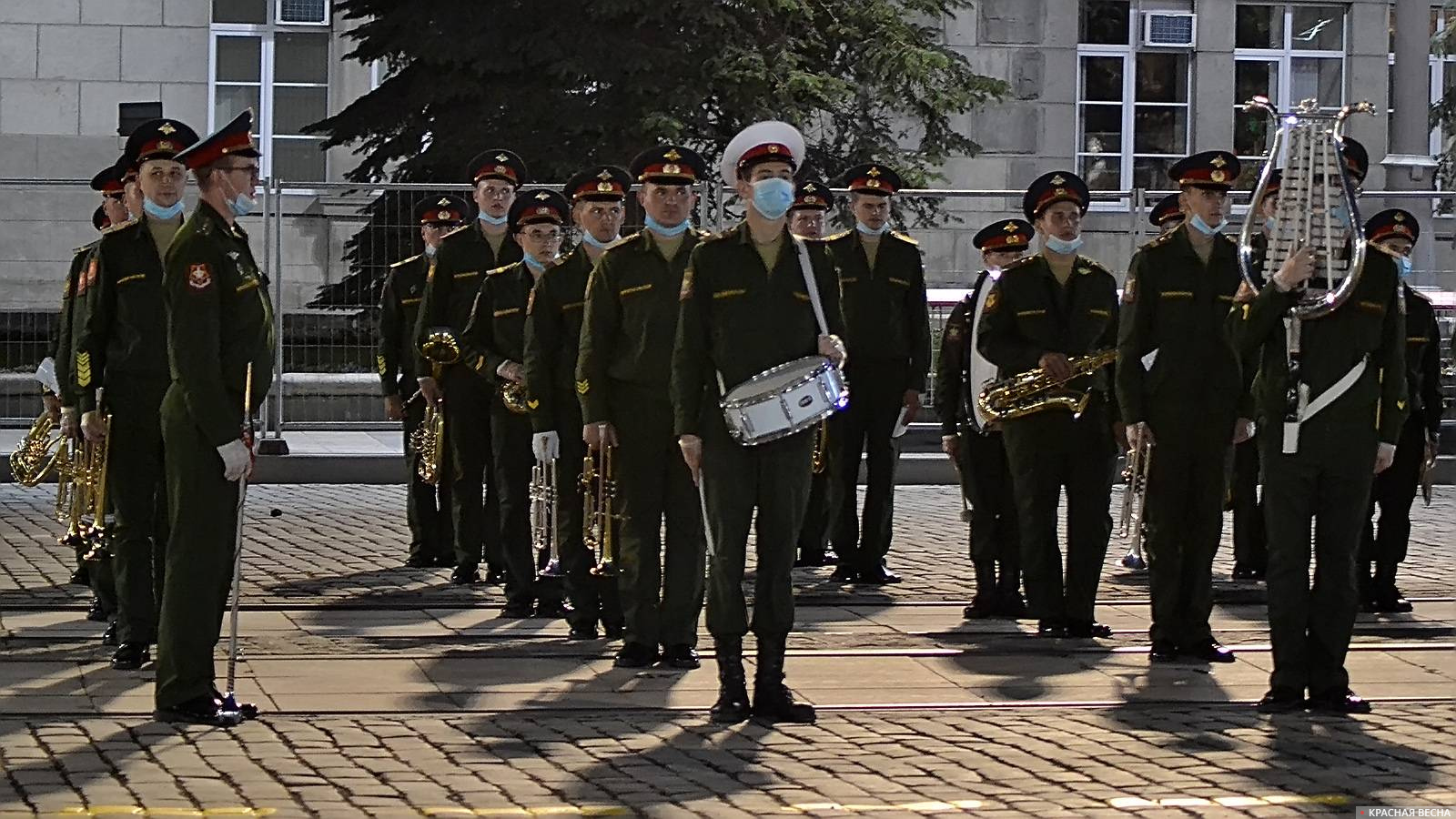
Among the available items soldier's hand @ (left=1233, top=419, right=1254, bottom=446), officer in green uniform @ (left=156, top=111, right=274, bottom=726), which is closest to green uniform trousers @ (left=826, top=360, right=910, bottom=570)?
soldier's hand @ (left=1233, top=419, right=1254, bottom=446)

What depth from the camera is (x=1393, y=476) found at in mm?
13227

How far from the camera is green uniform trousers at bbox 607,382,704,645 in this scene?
35.4 ft

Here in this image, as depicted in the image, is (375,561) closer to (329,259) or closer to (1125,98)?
(329,259)

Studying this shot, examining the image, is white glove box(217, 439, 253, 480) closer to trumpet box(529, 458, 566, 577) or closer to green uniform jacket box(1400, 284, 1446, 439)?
trumpet box(529, 458, 566, 577)

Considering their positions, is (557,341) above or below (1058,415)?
above

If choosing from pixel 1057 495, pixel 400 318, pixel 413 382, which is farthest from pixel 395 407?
pixel 1057 495

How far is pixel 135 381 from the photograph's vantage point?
10703 mm

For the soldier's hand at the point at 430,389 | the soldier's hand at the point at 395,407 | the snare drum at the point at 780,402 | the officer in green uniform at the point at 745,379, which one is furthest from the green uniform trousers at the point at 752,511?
the soldier's hand at the point at 395,407

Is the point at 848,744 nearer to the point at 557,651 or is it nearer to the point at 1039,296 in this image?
the point at 557,651

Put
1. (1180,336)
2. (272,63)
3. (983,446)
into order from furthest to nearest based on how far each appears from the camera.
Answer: (272,63)
(983,446)
(1180,336)

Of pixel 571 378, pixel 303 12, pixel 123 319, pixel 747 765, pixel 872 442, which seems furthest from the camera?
pixel 303 12

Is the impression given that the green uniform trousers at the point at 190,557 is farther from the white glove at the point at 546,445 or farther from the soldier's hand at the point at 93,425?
the white glove at the point at 546,445

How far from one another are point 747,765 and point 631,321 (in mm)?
2703

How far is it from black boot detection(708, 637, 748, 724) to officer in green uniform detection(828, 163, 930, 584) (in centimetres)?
419
